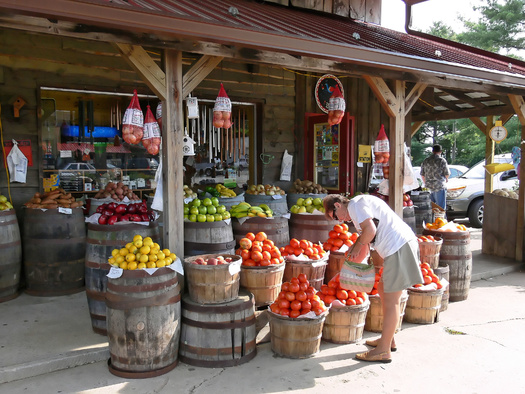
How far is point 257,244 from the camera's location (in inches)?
200

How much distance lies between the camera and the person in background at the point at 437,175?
1123 centimetres

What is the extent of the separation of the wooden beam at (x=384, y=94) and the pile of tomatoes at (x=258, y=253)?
2479 mm

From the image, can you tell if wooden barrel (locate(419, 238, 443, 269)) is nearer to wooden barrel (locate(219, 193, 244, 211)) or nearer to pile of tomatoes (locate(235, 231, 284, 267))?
pile of tomatoes (locate(235, 231, 284, 267))

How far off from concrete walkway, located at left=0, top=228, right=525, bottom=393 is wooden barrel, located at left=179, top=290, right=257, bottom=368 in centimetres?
Answer: 9

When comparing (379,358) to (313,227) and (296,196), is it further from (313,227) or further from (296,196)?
(296,196)

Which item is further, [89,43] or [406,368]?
[89,43]

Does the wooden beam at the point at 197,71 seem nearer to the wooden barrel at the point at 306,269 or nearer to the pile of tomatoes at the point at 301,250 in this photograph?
the pile of tomatoes at the point at 301,250

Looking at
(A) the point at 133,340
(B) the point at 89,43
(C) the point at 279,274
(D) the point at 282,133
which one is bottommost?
(A) the point at 133,340

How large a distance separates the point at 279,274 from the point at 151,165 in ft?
16.6

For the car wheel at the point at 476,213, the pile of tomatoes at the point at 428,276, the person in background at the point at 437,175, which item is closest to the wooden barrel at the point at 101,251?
the pile of tomatoes at the point at 428,276

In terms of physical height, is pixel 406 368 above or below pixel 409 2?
below

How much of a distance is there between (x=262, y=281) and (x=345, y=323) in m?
0.96

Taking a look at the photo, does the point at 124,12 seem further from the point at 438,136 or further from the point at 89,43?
the point at 438,136

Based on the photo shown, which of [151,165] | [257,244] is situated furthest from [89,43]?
[257,244]
